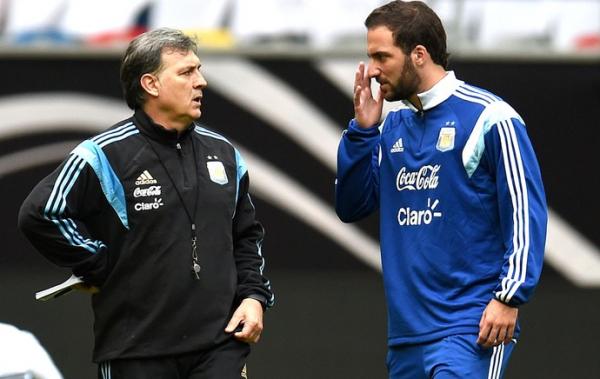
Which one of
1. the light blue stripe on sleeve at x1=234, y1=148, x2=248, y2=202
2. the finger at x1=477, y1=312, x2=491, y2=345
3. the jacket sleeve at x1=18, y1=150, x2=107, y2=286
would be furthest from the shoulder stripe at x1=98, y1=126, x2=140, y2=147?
A: the finger at x1=477, y1=312, x2=491, y2=345

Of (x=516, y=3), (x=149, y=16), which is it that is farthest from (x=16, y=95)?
(x=516, y=3)

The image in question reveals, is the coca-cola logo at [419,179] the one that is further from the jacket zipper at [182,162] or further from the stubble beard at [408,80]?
the jacket zipper at [182,162]

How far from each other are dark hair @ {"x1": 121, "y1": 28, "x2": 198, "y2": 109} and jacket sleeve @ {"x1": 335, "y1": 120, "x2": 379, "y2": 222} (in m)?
0.69

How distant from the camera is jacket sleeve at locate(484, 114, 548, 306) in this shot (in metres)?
4.74

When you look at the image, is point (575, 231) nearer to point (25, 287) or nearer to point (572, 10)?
point (572, 10)

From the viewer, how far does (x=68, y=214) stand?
489 centimetres

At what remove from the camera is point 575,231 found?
25.4 feet

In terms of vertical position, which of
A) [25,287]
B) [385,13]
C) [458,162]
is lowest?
[25,287]

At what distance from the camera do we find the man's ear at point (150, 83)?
5.04m

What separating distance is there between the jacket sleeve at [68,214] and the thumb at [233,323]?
481 mm

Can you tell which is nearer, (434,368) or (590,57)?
(434,368)

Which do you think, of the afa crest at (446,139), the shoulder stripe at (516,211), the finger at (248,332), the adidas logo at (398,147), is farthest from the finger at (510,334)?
the finger at (248,332)

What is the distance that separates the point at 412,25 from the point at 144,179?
1115 mm

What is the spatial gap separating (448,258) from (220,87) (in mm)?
3076
